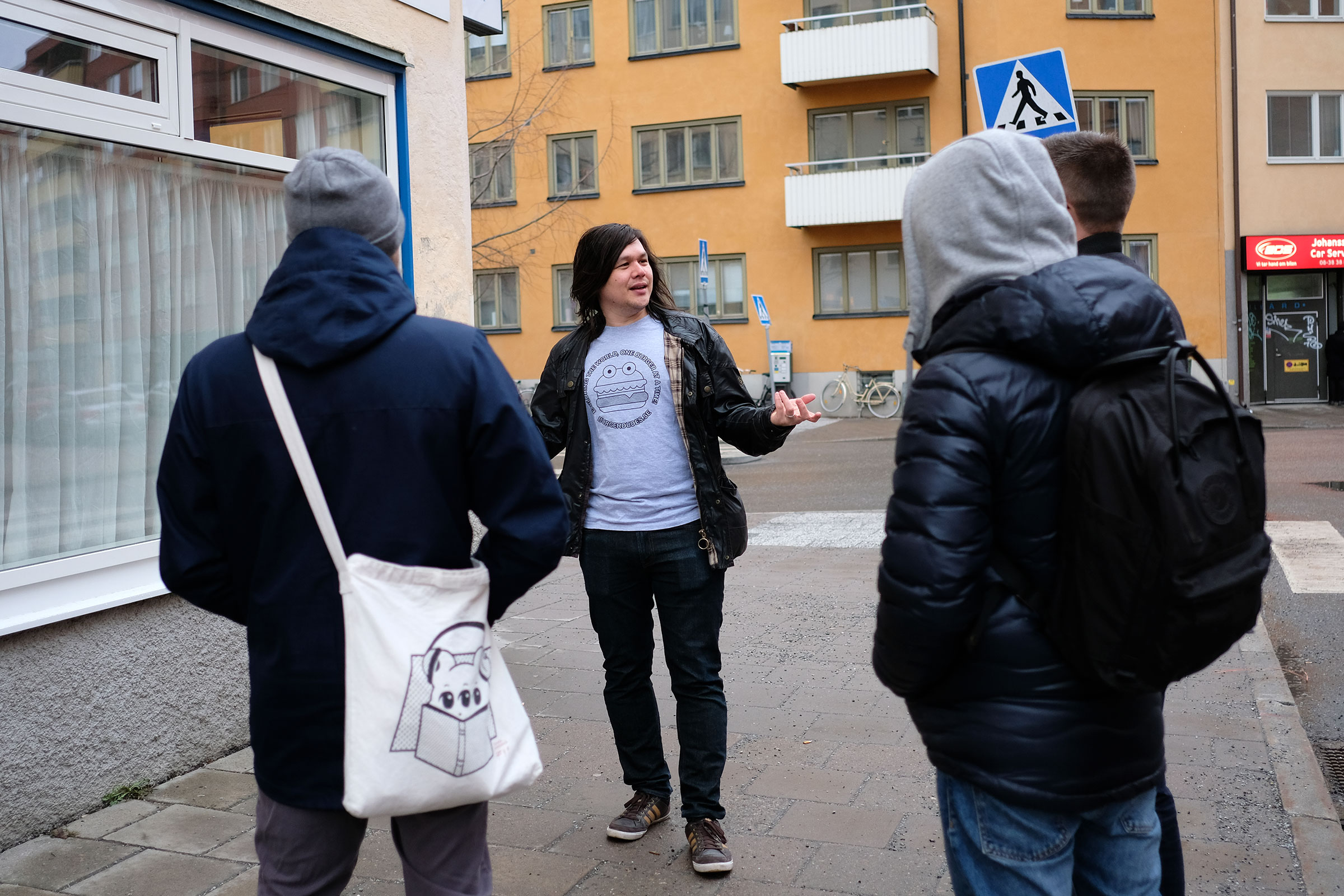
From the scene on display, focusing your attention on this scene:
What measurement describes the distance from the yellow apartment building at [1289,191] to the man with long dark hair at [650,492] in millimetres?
25535

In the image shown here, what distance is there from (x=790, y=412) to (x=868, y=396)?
2400 cm

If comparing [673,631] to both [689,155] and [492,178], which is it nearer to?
[689,155]

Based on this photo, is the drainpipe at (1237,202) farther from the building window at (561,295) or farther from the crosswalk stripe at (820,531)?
the crosswalk stripe at (820,531)

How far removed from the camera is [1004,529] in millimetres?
2109

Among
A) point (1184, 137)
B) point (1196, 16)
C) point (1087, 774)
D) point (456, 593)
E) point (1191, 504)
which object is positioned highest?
point (1196, 16)

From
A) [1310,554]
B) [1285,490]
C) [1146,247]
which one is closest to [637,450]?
[1310,554]

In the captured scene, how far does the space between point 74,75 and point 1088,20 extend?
25.8m

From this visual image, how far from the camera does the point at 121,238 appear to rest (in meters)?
4.86

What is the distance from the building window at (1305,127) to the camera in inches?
1053

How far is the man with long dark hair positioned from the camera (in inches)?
152

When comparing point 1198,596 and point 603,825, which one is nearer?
point 1198,596

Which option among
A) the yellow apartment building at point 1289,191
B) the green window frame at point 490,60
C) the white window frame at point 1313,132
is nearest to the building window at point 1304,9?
the yellow apartment building at point 1289,191

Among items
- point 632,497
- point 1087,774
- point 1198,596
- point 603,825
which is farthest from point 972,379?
point 603,825

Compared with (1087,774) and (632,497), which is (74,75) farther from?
(1087,774)
